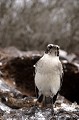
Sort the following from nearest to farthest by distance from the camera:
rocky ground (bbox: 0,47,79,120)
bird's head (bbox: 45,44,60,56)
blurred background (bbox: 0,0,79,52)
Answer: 1. rocky ground (bbox: 0,47,79,120)
2. bird's head (bbox: 45,44,60,56)
3. blurred background (bbox: 0,0,79,52)

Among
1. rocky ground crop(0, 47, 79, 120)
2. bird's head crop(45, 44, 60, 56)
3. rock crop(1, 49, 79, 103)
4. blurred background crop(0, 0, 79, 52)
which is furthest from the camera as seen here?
blurred background crop(0, 0, 79, 52)

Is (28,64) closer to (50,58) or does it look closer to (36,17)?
(50,58)

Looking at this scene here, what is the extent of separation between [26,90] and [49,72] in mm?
2043

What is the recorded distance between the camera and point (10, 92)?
29.7 feet

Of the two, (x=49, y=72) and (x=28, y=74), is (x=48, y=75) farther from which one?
(x=28, y=74)

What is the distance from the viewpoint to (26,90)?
10.6 meters

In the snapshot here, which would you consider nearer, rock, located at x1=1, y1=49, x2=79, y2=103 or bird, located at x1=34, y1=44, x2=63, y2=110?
bird, located at x1=34, y1=44, x2=63, y2=110

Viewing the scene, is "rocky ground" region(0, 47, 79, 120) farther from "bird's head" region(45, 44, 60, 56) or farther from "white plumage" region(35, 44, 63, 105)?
"bird's head" region(45, 44, 60, 56)

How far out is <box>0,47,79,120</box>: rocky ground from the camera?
7.95 meters

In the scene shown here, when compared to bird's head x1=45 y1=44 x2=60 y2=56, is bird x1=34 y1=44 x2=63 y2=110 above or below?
below

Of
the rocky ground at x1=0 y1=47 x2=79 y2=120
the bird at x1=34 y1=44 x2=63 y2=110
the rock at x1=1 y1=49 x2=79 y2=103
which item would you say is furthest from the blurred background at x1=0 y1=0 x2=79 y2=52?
the bird at x1=34 y1=44 x2=63 y2=110

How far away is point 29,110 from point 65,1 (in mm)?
9298

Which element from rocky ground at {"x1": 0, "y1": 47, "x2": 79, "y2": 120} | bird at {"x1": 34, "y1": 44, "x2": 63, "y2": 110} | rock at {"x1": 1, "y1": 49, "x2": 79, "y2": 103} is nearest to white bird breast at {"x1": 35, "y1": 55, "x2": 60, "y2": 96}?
bird at {"x1": 34, "y1": 44, "x2": 63, "y2": 110}

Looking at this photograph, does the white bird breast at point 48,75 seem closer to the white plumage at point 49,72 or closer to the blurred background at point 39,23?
the white plumage at point 49,72
